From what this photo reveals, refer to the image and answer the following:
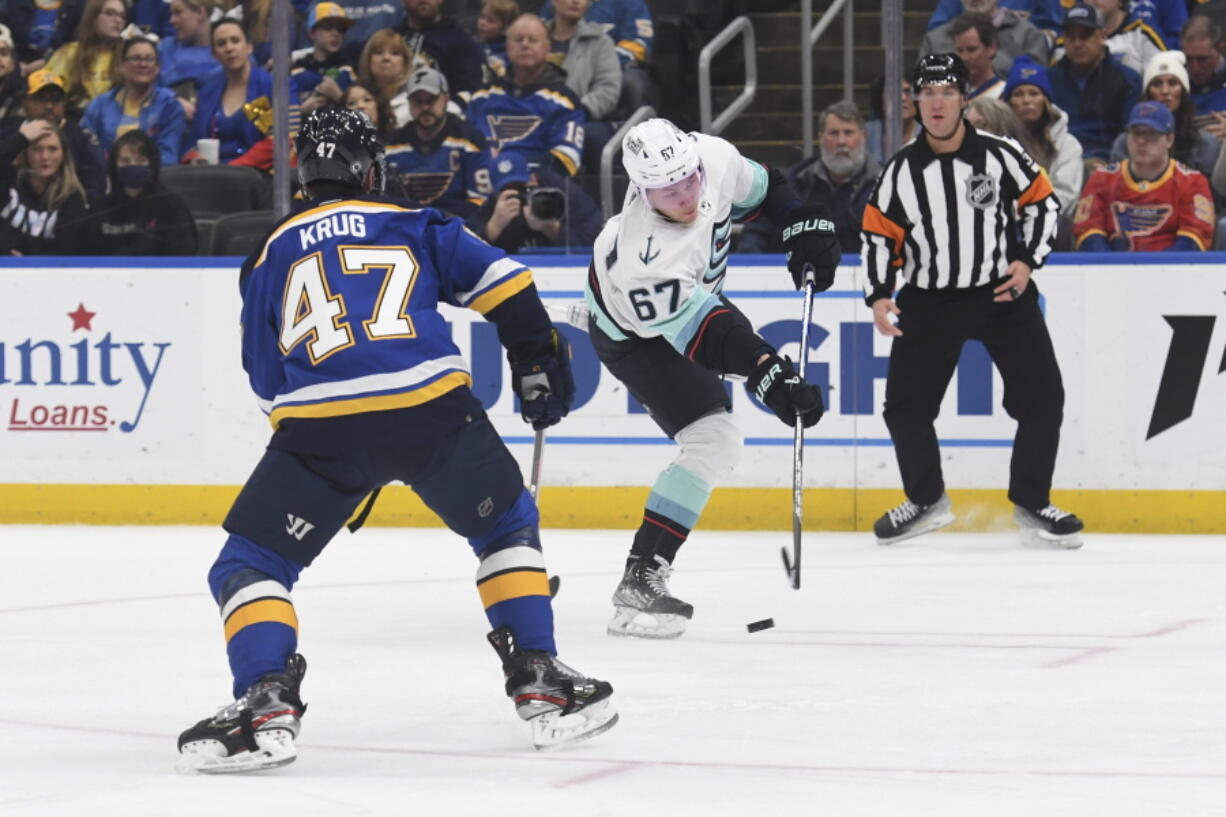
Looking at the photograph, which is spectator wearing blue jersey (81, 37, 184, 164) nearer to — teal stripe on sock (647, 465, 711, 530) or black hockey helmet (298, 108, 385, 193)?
teal stripe on sock (647, 465, 711, 530)

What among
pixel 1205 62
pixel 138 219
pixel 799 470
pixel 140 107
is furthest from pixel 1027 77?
pixel 140 107

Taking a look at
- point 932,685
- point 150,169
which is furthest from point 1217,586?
point 150,169

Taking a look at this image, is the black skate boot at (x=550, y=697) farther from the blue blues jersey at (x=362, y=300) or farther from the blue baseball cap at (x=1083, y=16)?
the blue baseball cap at (x=1083, y=16)

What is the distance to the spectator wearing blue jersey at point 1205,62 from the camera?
7191 millimetres

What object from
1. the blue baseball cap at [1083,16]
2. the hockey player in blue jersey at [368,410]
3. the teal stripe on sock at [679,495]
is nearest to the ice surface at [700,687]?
the hockey player in blue jersey at [368,410]

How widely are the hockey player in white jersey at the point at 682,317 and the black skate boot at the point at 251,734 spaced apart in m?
1.63

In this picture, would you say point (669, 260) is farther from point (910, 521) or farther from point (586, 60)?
point (586, 60)

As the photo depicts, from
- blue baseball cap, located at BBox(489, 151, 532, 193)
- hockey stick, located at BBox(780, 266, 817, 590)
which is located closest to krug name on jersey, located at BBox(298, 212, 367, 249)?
hockey stick, located at BBox(780, 266, 817, 590)

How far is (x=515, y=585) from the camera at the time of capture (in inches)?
137

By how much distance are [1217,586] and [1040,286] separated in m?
1.60

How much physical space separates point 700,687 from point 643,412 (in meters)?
3.08

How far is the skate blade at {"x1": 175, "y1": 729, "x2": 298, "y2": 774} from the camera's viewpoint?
10.6 feet

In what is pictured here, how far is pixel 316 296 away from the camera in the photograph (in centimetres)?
340

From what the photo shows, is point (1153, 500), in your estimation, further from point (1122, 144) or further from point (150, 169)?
point (150, 169)
